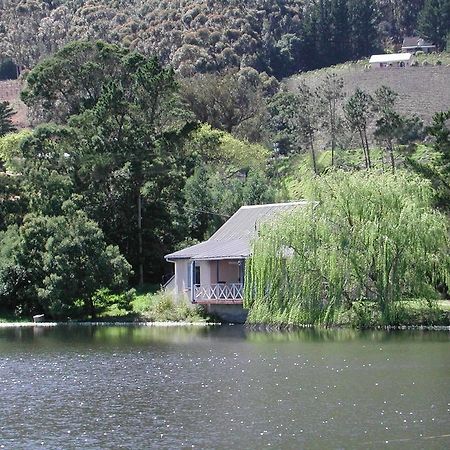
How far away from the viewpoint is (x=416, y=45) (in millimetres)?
153500

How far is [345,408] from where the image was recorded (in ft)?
90.2

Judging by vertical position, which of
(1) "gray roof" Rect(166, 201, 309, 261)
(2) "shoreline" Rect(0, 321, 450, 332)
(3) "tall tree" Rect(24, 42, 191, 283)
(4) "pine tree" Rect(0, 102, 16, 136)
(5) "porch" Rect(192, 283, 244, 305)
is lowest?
(2) "shoreline" Rect(0, 321, 450, 332)

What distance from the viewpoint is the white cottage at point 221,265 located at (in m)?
54.3

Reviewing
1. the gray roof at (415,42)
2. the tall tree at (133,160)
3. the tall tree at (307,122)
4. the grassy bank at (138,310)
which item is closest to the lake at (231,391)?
the grassy bank at (138,310)

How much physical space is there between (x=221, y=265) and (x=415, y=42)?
344ft

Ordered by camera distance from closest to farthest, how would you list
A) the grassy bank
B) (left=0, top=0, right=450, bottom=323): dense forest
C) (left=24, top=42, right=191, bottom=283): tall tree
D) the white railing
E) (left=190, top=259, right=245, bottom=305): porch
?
1. (left=0, top=0, right=450, bottom=323): dense forest
2. the white railing
3. (left=190, top=259, right=245, bottom=305): porch
4. the grassy bank
5. (left=24, top=42, right=191, bottom=283): tall tree

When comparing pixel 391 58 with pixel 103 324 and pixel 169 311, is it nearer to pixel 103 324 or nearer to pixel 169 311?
pixel 169 311

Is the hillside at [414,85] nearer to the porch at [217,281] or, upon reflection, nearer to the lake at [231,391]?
the porch at [217,281]

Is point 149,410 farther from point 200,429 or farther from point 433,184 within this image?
point 433,184

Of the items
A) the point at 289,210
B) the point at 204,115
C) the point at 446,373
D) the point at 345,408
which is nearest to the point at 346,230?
the point at 289,210

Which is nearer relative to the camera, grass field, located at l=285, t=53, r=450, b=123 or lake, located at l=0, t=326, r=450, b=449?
lake, located at l=0, t=326, r=450, b=449

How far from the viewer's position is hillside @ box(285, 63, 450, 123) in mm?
113312

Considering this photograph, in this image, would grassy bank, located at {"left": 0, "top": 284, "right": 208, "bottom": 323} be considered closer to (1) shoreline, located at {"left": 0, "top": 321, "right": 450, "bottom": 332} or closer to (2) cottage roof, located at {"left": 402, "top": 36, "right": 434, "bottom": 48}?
(1) shoreline, located at {"left": 0, "top": 321, "right": 450, "bottom": 332}

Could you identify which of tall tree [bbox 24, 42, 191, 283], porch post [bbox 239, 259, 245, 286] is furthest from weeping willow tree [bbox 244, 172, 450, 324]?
tall tree [bbox 24, 42, 191, 283]
